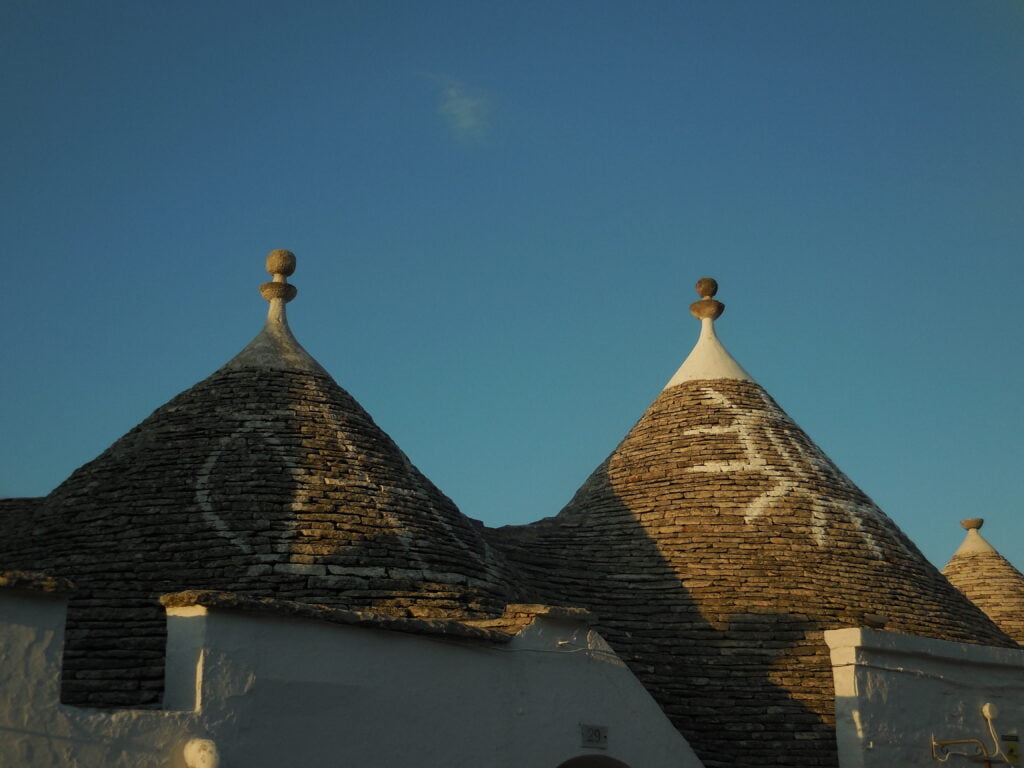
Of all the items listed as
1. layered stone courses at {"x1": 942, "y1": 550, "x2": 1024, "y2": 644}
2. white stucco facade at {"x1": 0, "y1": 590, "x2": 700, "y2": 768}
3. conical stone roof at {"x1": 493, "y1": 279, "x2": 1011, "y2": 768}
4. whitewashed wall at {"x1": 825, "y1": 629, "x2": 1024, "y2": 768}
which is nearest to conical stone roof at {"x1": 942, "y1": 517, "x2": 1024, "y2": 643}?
layered stone courses at {"x1": 942, "y1": 550, "x2": 1024, "y2": 644}

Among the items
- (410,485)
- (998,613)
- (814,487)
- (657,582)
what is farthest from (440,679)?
(998,613)

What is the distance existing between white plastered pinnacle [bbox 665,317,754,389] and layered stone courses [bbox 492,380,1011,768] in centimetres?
14

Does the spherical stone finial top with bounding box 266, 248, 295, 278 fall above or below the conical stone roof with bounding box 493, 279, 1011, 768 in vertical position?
above

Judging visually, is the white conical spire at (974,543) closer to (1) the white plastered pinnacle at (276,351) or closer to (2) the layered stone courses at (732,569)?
(2) the layered stone courses at (732,569)

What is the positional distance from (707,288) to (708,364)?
1109 millimetres

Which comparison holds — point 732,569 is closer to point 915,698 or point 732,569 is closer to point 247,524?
point 915,698

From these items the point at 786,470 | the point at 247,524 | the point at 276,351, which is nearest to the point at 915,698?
the point at 786,470

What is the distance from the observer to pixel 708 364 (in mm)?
15961

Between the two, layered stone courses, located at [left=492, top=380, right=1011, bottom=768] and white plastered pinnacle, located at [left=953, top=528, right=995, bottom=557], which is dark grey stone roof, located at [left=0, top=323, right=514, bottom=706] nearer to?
layered stone courses, located at [left=492, top=380, right=1011, bottom=768]

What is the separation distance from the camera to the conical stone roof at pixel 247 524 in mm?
9430

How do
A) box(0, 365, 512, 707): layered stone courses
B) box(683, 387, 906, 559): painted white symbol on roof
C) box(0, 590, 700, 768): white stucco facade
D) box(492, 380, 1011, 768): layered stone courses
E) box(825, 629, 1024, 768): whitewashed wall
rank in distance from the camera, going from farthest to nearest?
box(683, 387, 906, 559): painted white symbol on roof
box(492, 380, 1011, 768): layered stone courses
box(825, 629, 1024, 768): whitewashed wall
box(0, 365, 512, 707): layered stone courses
box(0, 590, 700, 768): white stucco facade

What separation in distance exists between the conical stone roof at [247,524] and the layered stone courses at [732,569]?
1835mm

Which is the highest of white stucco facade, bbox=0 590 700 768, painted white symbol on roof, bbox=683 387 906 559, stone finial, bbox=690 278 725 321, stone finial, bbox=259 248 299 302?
stone finial, bbox=690 278 725 321

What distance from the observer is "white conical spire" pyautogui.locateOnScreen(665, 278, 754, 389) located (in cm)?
1586
